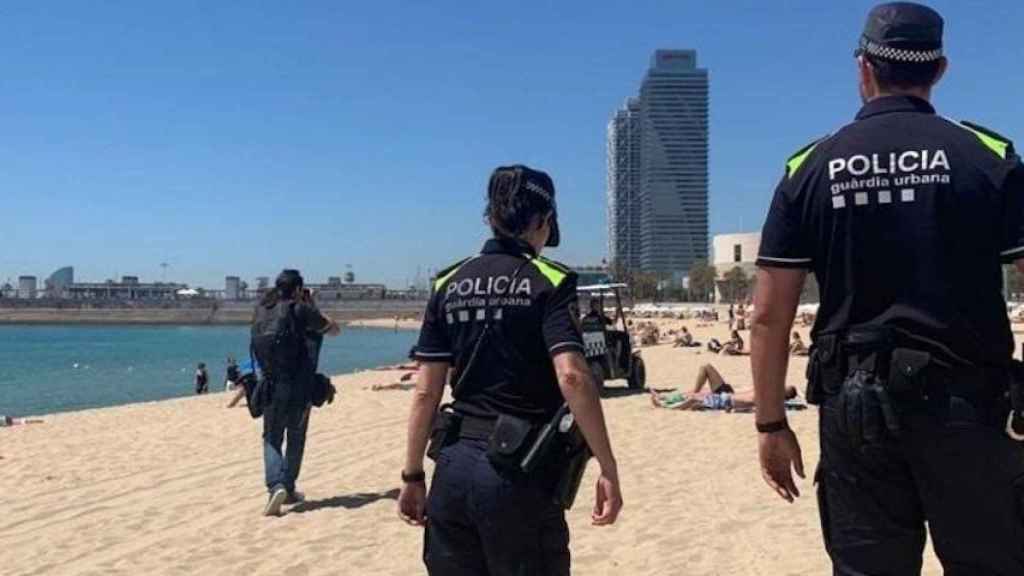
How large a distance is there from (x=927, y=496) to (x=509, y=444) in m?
1.22

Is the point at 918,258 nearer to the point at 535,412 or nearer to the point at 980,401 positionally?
the point at 980,401

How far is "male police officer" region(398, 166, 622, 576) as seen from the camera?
3.13 m

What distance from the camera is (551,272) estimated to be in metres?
3.28

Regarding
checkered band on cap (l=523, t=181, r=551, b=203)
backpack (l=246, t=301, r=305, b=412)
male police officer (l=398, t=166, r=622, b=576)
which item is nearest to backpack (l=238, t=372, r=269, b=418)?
backpack (l=246, t=301, r=305, b=412)

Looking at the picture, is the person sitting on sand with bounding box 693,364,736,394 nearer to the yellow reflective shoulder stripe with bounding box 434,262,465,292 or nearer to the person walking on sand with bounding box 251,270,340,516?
the person walking on sand with bounding box 251,270,340,516

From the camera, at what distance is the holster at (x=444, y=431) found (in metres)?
3.32

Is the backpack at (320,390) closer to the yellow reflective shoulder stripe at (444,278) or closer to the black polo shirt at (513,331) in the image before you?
the yellow reflective shoulder stripe at (444,278)

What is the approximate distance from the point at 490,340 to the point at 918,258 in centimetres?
135

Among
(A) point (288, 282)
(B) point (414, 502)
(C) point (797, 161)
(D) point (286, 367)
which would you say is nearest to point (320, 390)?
(D) point (286, 367)

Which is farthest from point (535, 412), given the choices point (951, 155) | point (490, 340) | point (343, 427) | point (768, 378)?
point (343, 427)

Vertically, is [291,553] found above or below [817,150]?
below

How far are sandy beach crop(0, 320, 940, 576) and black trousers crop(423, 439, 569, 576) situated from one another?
2551mm

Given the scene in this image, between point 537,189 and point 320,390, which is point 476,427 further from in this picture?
point 320,390

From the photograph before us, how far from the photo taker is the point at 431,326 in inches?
139
